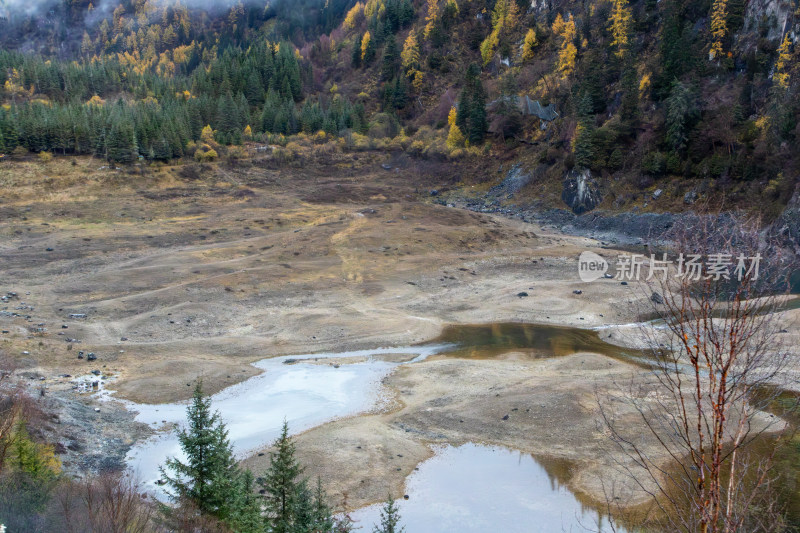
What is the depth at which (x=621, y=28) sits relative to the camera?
85375 millimetres

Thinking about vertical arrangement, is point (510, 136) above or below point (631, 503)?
above

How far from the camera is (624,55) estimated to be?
82188 millimetres

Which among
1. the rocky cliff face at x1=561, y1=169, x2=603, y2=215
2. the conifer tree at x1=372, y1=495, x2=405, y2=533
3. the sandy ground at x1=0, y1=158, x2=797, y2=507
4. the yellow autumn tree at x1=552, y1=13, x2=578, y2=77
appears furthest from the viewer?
the yellow autumn tree at x1=552, y1=13, x2=578, y2=77

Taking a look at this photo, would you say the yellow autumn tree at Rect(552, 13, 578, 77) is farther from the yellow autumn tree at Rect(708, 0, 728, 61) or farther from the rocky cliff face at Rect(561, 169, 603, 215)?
the rocky cliff face at Rect(561, 169, 603, 215)

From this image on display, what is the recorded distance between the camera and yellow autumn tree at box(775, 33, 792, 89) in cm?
6147

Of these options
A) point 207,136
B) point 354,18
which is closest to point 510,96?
point 207,136

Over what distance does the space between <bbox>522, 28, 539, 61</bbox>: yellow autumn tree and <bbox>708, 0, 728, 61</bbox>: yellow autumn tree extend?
125 feet

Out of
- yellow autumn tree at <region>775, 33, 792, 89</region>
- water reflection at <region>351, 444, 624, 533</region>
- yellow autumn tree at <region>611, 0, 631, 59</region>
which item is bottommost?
water reflection at <region>351, 444, 624, 533</region>

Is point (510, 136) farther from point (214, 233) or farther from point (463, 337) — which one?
point (463, 337)

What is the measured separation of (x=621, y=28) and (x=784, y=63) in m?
27.4

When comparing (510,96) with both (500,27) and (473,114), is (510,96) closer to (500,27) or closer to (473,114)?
(473,114)

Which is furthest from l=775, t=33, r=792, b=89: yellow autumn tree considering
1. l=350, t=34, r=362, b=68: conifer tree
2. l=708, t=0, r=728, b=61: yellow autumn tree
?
l=350, t=34, r=362, b=68: conifer tree

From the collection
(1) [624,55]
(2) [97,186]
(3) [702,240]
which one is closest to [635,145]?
(1) [624,55]

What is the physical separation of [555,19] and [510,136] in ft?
105
